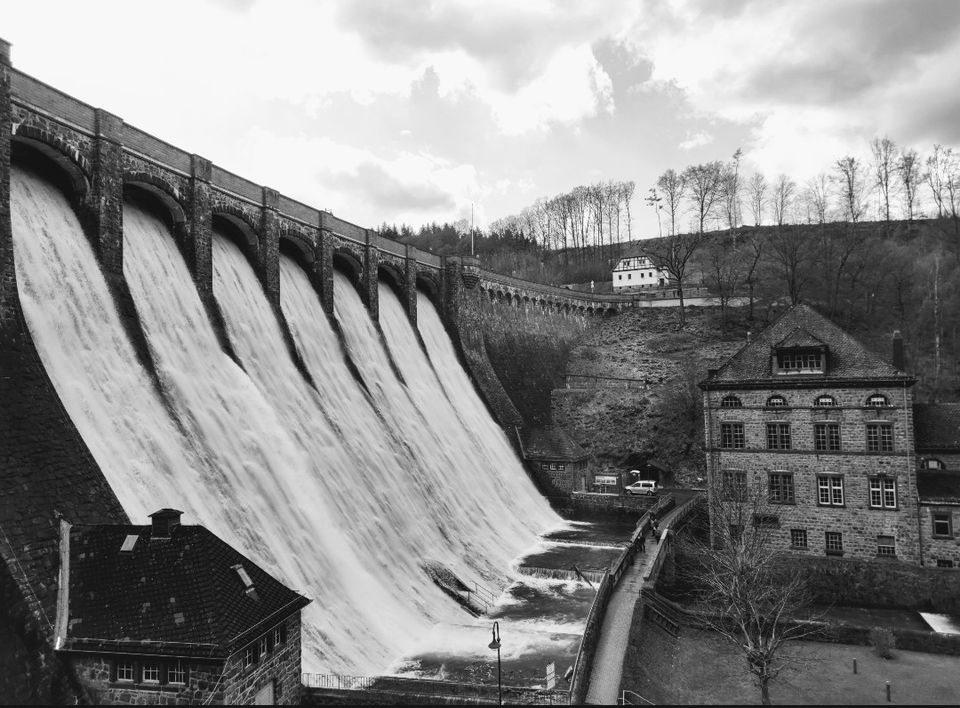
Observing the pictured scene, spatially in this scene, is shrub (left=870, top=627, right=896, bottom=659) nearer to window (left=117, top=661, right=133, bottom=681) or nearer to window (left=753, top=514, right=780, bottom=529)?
window (left=753, top=514, right=780, bottom=529)

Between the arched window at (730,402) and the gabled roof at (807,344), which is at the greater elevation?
the gabled roof at (807,344)

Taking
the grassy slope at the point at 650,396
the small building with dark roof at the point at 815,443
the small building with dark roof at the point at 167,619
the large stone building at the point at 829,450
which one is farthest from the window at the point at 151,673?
the grassy slope at the point at 650,396

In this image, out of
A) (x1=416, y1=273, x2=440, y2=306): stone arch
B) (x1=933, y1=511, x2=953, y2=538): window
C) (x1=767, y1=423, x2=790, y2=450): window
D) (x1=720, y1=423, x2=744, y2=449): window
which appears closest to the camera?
(x1=933, y1=511, x2=953, y2=538): window

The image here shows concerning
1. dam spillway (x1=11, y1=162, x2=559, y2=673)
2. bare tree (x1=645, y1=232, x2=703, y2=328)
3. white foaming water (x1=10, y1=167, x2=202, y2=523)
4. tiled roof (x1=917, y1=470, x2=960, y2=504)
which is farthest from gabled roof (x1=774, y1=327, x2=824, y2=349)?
bare tree (x1=645, y1=232, x2=703, y2=328)

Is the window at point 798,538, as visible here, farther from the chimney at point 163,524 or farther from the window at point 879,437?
the chimney at point 163,524

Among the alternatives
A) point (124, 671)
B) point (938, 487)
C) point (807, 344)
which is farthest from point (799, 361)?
point (124, 671)

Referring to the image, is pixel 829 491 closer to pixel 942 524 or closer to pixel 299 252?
pixel 942 524
